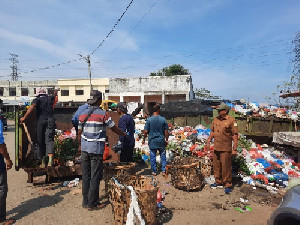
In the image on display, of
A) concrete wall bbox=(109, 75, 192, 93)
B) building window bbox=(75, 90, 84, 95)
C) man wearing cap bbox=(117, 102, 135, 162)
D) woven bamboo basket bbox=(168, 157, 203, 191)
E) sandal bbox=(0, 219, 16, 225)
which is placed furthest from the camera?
building window bbox=(75, 90, 84, 95)

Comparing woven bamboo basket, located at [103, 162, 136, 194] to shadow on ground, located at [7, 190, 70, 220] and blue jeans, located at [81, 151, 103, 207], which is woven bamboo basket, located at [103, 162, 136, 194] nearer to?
blue jeans, located at [81, 151, 103, 207]

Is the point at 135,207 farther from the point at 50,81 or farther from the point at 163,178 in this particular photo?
the point at 50,81

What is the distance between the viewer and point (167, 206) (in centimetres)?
440

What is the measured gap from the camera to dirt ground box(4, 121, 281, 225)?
388 centimetres

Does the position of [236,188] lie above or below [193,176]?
below

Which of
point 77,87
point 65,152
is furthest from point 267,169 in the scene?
point 77,87

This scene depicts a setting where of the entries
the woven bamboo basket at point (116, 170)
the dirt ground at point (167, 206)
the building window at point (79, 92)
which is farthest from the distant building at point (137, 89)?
the woven bamboo basket at point (116, 170)

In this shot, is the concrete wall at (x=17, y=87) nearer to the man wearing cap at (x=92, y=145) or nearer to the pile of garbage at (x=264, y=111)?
the pile of garbage at (x=264, y=111)

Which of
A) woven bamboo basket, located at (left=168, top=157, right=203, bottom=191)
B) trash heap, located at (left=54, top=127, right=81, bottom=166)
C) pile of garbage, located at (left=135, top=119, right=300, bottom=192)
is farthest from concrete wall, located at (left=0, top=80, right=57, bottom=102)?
woven bamboo basket, located at (left=168, top=157, right=203, bottom=191)

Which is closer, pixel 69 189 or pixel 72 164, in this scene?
pixel 69 189

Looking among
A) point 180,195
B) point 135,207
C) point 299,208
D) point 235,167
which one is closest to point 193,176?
point 180,195

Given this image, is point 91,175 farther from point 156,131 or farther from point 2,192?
point 156,131

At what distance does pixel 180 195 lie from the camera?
4.95 metres

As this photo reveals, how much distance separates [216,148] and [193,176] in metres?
0.80
